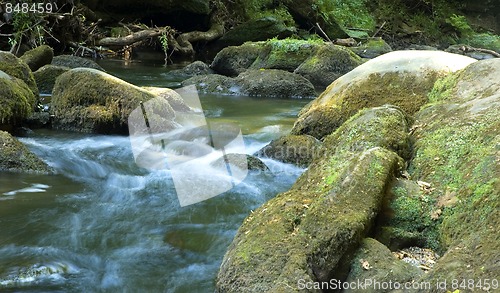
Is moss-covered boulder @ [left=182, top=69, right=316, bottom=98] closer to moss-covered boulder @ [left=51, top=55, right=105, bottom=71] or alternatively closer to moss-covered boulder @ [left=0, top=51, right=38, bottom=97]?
moss-covered boulder @ [left=51, top=55, right=105, bottom=71]

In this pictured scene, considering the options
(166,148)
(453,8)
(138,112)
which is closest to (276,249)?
(166,148)

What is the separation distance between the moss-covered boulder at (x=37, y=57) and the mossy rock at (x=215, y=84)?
3193 mm

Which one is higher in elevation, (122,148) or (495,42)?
(122,148)

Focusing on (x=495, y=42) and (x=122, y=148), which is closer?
(x=122, y=148)

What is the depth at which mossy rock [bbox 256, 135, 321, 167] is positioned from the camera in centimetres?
638

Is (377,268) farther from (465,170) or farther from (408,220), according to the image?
(465,170)

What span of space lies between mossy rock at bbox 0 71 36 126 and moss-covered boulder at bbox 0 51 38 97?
478mm

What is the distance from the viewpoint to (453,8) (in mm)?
28297

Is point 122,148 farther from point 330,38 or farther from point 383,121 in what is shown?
point 330,38

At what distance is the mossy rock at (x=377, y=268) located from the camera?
2.86 meters

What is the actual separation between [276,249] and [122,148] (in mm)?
4777

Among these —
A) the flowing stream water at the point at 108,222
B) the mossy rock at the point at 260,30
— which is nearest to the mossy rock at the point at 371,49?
the mossy rock at the point at 260,30

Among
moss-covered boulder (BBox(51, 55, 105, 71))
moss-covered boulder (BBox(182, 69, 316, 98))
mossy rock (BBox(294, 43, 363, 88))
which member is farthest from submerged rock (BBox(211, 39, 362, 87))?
moss-covered boulder (BBox(51, 55, 105, 71))

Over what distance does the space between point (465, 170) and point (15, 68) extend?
7705mm
